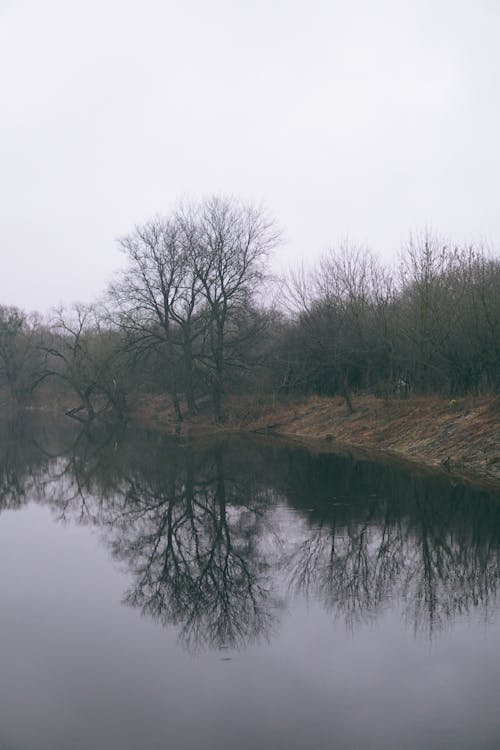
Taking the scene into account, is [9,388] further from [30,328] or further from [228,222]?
[228,222]

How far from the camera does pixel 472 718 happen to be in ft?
20.5

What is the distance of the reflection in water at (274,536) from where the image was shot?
31.1ft

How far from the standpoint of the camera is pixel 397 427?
2858 cm

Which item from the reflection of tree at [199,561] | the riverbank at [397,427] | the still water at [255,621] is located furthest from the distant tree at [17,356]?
the still water at [255,621]

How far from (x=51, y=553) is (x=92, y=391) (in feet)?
149

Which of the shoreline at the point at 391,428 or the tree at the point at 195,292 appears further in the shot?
the tree at the point at 195,292

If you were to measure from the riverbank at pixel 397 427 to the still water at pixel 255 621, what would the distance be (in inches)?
125

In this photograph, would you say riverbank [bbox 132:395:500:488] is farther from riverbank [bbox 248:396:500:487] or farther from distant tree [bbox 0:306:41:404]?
distant tree [bbox 0:306:41:404]

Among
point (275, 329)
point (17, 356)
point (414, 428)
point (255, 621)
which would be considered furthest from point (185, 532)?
point (17, 356)

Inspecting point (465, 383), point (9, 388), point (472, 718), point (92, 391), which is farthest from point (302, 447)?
point (9, 388)

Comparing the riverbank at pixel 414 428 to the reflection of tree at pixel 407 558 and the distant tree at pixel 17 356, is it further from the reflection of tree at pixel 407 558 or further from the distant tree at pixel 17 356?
the distant tree at pixel 17 356

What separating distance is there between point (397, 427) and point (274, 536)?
51.5 ft

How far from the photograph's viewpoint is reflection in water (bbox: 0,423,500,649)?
9.49 m

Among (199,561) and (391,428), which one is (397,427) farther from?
(199,561)
